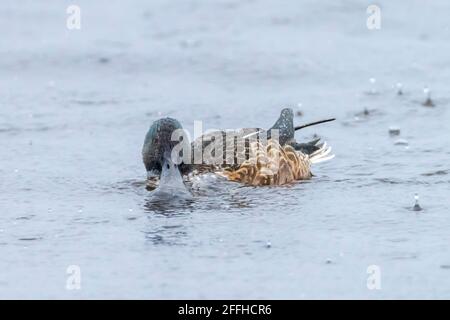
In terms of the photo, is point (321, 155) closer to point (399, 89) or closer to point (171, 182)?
point (171, 182)

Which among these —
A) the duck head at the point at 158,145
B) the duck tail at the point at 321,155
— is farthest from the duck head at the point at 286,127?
the duck head at the point at 158,145

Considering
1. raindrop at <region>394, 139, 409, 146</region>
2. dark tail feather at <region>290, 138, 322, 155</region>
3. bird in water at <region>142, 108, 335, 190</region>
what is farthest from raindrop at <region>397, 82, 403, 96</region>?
bird in water at <region>142, 108, 335, 190</region>

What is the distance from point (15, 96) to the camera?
13.5 metres

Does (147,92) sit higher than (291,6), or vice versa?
(291,6)

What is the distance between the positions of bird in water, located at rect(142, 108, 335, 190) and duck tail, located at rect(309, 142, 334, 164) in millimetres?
496

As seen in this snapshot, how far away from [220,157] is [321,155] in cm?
120

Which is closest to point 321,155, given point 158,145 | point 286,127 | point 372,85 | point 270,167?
point 286,127

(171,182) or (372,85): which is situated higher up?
(372,85)

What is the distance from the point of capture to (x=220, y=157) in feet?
32.0

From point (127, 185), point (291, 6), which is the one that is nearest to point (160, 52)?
point (291, 6)
